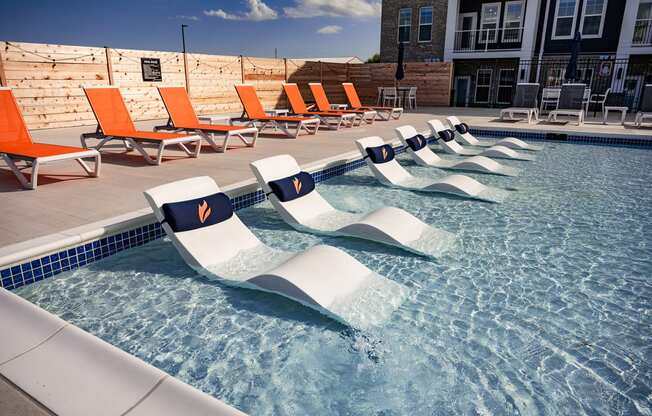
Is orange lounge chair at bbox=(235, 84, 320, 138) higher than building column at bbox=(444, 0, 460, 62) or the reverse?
the reverse

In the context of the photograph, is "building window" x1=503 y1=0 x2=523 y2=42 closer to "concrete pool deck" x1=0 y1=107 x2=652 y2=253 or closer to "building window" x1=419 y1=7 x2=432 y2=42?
"building window" x1=419 y1=7 x2=432 y2=42

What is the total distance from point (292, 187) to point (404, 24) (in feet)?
68.3

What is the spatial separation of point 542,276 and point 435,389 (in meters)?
1.68

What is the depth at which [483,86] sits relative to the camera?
2062cm

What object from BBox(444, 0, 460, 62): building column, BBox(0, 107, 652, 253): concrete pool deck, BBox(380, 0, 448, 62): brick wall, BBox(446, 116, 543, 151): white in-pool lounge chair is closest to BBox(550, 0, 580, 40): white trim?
BBox(444, 0, 460, 62): building column

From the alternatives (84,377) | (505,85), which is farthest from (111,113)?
(505,85)

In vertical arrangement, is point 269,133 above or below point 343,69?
below

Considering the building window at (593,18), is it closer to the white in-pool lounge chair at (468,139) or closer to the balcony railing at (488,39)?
the balcony railing at (488,39)

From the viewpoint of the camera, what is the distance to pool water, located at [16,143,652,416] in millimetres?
2076

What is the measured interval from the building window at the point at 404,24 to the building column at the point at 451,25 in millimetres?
2190

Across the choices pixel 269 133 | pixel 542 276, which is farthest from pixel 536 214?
pixel 269 133

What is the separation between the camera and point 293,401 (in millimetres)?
2025

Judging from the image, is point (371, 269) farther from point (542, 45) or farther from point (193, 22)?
point (193, 22)

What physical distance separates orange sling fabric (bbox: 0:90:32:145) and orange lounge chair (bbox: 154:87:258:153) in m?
2.04
